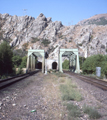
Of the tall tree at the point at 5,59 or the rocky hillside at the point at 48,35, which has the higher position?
the rocky hillside at the point at 48,35

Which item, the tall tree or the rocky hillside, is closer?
the tall tree

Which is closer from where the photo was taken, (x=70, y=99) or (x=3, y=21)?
(x=70, y=99)

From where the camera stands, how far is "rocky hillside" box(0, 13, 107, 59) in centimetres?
9807

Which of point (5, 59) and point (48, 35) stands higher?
point (48, 35)

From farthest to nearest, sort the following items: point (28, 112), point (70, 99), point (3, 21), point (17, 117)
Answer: point (3, 21)
point (70, 99)
point (28, 112)
point (17, 117)

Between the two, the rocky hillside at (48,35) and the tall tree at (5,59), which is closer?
the tall tree at (5,59)

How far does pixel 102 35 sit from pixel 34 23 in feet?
222

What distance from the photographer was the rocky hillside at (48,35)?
98069 millimetres

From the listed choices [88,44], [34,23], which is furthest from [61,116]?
[34,23]

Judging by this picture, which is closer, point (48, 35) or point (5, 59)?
point (5, 59)

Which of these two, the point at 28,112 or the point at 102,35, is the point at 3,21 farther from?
the point at 28,112

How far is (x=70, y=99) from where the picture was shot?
5.38 meters

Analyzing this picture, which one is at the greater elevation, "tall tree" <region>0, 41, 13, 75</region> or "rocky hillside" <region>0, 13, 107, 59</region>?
"rocky hillside" <region>0, 13, 107, 59</region>

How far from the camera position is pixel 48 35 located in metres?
125
